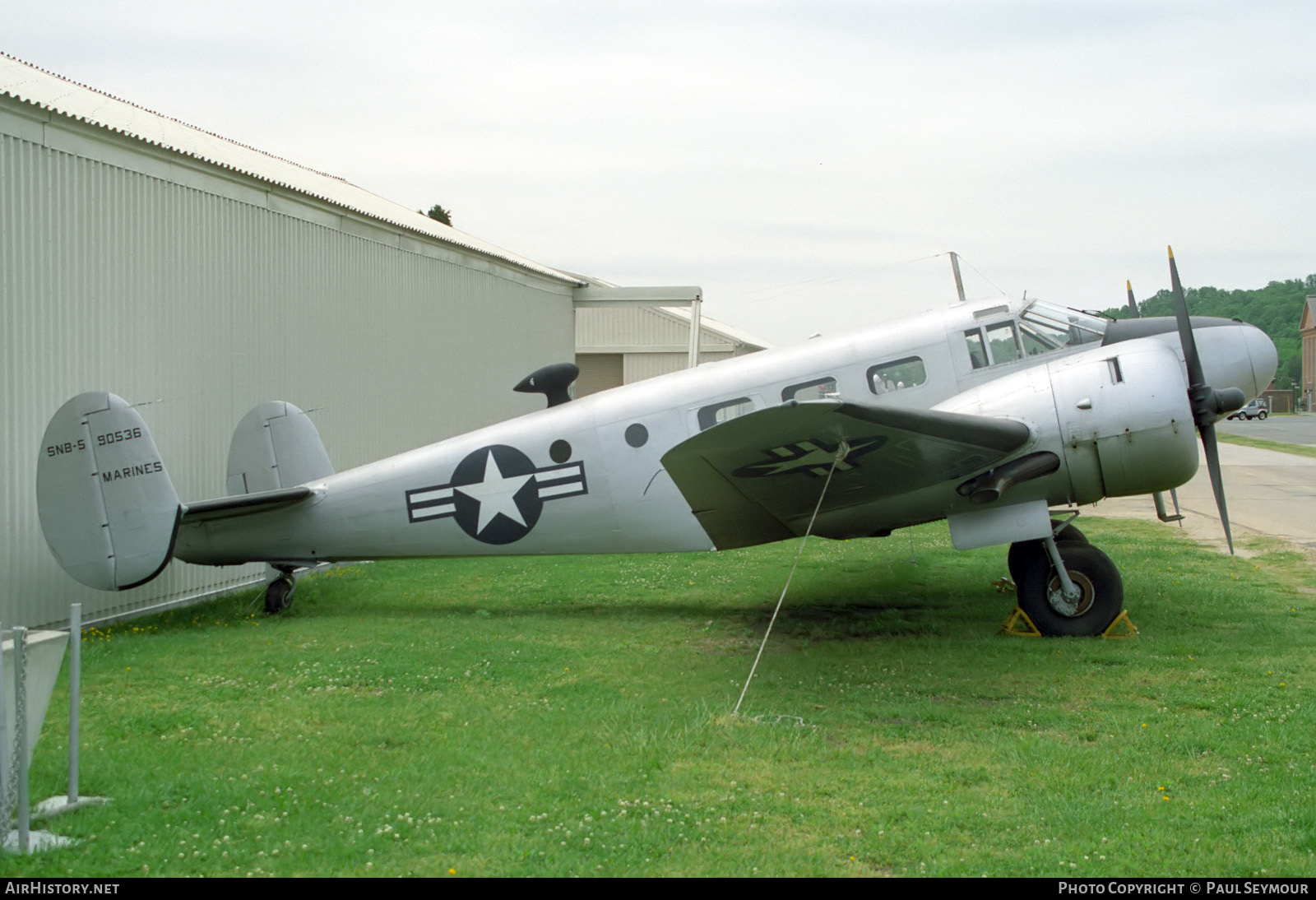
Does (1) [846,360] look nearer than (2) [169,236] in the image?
Yes

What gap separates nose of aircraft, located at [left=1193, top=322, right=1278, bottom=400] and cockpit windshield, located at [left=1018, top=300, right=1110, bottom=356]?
85 centimetres

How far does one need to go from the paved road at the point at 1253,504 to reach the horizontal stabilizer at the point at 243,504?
1033 centimetres

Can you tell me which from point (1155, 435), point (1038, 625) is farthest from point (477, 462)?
point (1155, 435)

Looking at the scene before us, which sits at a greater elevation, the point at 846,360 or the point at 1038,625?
the point at 846,360

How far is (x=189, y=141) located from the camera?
12.9 metres

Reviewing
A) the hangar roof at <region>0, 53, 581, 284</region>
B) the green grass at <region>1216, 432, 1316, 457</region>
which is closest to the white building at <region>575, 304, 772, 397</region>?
the hangar roof at <region>0, 53, 581, 284</region>

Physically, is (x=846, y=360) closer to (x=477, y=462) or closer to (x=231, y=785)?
(x=477, y=462)

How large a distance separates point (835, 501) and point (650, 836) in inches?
184

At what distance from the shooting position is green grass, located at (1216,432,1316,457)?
35366mm

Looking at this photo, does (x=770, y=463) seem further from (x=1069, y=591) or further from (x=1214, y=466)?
(x=1214, y=466)

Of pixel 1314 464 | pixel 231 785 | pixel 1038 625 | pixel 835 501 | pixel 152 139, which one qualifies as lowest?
pixel 1314 464

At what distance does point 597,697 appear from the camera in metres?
7.10

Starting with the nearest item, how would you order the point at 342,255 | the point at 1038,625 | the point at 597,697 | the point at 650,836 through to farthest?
the point at 650,836 → the point at 597,697 → the point at 1038,625 → the point at 342,255

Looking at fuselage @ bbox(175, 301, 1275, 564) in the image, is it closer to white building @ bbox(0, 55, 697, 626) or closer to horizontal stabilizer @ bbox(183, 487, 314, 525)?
horizontal stabilizer @ bbox(183, 487, 314, 525)
